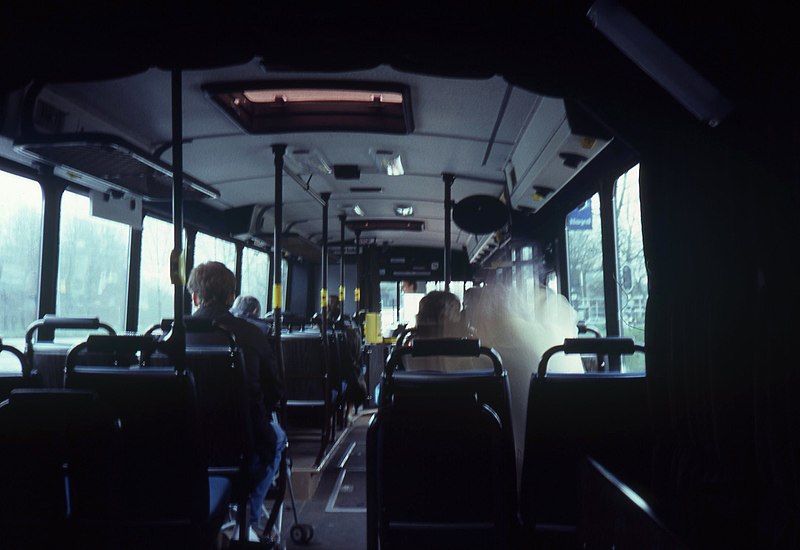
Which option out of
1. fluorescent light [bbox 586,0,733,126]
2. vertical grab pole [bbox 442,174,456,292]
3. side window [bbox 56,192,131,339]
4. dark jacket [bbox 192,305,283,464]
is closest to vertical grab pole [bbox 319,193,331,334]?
vertical grab pole [bbox 442,174,456,292]

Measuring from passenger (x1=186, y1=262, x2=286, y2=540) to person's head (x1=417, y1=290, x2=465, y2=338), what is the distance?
975mm

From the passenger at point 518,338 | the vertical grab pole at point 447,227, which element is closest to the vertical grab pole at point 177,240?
the passenger at point 518,338

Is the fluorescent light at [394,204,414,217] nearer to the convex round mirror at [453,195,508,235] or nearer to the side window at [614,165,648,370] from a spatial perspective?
the convex round mirror at [453,195,508,235]

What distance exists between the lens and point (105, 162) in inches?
135

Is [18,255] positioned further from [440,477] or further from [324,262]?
[440,477]

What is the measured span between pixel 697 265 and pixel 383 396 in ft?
3.54

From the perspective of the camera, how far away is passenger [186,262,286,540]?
2777 mm

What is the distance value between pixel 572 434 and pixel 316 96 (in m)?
2.71

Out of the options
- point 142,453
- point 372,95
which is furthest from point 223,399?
point 372,95

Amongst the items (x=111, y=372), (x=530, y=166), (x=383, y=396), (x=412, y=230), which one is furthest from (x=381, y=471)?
(x=412, y=230)

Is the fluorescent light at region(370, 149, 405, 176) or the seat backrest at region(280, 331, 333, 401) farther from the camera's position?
the seat backrest at region(280, 331, 333, 401)

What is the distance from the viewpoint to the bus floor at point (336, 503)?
3.25 metres

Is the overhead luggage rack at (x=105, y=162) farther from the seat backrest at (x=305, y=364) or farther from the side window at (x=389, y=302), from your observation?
the side window at (x=389, y=302)

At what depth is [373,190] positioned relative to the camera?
630 centimetres
